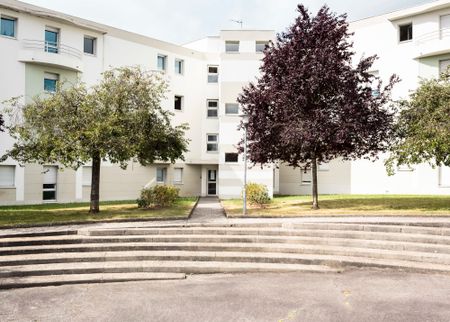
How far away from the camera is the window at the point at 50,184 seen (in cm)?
2622

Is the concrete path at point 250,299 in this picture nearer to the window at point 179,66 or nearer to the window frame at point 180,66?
the window frame at point 180,66

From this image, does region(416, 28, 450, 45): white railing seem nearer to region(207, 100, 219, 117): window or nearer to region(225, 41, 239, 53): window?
region(225, 41, 239, 53): window

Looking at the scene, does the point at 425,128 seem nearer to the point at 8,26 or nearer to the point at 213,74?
the point at 213,74

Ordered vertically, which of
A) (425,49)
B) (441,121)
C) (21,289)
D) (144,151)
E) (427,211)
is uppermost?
(425,49)

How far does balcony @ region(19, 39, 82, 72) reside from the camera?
24.8m

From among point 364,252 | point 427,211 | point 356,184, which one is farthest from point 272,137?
point 356,184

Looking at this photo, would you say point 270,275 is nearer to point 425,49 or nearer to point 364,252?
point 364,252

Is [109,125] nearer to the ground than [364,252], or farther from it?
farther from it

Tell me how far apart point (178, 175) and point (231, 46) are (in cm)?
1045

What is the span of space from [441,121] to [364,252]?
24.7 ft

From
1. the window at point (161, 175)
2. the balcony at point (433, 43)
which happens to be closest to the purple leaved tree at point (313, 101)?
the balcony at point (433, 43)

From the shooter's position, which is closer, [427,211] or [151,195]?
[427,211]

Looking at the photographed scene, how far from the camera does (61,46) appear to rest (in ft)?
88.2

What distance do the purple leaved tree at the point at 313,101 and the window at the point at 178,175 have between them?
14.6m
